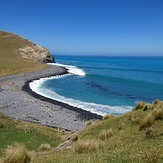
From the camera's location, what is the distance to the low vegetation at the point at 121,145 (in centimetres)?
571

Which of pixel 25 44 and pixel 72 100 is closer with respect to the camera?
pixel 72 100

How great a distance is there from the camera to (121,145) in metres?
8.17

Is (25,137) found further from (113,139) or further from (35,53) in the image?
(35,53)

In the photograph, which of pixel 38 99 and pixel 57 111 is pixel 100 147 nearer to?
pixel 57 111

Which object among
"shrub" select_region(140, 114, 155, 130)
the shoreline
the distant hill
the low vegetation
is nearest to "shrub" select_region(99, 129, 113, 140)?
the low vegetation

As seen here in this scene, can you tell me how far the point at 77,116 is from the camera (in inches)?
1300

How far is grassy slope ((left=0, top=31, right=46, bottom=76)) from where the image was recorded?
264ft

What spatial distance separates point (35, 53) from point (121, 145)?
11644 cm

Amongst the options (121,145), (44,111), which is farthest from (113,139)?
(44,111)

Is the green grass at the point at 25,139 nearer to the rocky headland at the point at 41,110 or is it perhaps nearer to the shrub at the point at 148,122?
the rocky headland at the point at 41,110

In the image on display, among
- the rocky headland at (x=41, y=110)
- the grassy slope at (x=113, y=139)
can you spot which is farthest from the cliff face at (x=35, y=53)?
the grassy slope at (x=113, y=139)

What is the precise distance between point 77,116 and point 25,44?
103184 mm

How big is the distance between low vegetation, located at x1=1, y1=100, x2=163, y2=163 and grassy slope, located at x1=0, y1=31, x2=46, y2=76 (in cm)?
6493

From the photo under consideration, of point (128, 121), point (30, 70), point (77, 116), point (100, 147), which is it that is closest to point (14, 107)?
point (77, 116)
